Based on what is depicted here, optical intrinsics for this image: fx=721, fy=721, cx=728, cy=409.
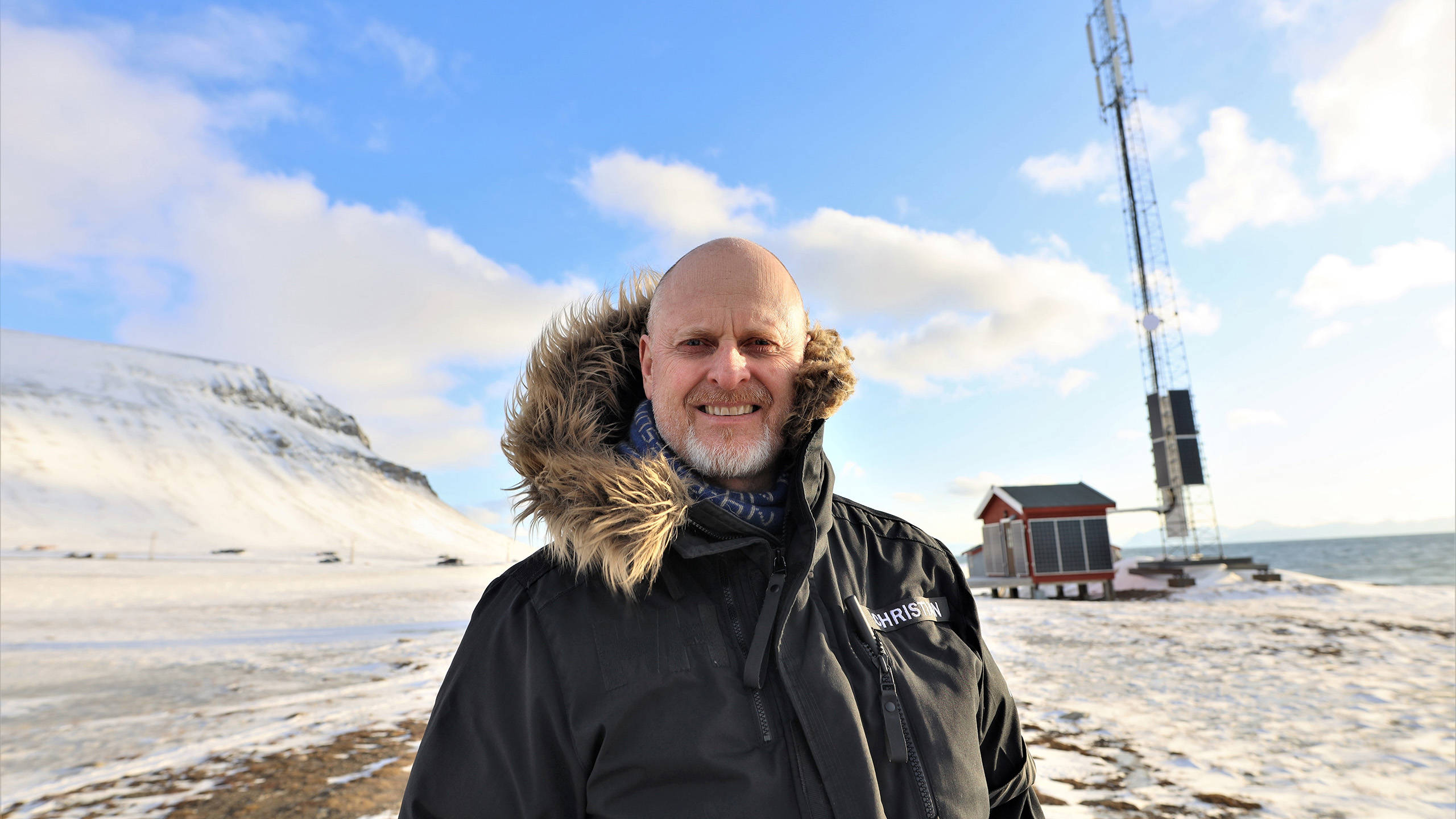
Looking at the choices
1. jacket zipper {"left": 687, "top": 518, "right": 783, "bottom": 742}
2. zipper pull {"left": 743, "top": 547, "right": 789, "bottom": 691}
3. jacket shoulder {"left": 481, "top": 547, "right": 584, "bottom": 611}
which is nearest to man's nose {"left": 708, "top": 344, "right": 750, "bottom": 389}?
jacket zipper {"left": 687, "top": 518, "right": 783, "bottom": 742}

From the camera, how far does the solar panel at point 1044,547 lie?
19.4 meters

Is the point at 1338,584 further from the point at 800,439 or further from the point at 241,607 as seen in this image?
the point at 241,607

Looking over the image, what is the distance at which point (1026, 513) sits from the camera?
1958 centimetres

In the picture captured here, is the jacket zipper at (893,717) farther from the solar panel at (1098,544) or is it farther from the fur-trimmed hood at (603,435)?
the solar panel at (1098,544)

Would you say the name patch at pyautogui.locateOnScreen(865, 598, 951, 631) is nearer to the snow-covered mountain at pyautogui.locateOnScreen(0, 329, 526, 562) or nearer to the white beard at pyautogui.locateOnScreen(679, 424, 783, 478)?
the white beard at pyautogui.locateOnScreen(679, 424, 783, 478)

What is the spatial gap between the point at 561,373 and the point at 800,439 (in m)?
0.71

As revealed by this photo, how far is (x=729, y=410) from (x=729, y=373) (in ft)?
0.35

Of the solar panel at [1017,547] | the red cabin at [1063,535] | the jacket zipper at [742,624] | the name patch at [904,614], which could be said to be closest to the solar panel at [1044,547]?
the red cabin at [1063,535]

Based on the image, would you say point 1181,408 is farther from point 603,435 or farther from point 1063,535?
point 603,435

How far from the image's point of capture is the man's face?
73.6 inches

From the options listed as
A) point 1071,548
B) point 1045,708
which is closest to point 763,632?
point 1045,708

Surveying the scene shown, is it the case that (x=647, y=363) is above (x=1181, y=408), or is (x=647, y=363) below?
below

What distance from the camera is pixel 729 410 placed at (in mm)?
1888

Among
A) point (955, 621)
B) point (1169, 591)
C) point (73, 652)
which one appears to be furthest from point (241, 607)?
point (1169, 591)
